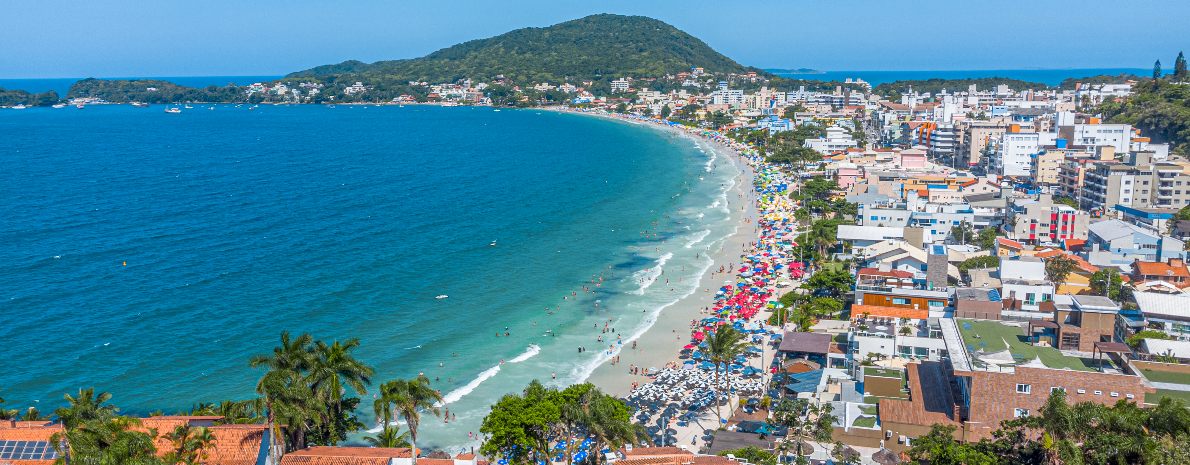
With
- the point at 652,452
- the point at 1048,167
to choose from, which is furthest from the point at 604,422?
the point at 1048,167

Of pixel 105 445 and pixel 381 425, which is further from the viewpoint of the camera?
pixel 381 425

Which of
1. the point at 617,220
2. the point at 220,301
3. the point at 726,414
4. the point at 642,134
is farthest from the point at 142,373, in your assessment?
the point at 642,134

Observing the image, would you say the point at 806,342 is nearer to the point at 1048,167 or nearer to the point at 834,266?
the point at 834,266

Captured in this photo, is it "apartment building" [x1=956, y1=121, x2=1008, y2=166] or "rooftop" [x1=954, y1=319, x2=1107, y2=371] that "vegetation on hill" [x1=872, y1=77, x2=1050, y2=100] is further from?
"rooftop" [x1=954, y1=319, x2=1107, y2=371]

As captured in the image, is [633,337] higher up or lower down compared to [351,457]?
lower down

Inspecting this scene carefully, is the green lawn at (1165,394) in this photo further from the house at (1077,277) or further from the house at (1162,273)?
the house at (1162,273)

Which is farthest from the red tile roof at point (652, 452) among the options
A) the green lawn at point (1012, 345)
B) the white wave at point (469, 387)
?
the white wave at point (469, 387)

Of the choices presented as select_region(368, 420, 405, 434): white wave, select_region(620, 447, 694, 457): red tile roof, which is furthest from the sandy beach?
select_region(620, 447, 694, 457): red tile roof
